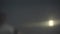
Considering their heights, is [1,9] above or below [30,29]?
above

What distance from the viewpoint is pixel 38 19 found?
0.81 metres

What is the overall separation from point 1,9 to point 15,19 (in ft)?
0.63

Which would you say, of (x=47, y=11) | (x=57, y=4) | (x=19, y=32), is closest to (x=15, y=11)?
(x=19, y=32)

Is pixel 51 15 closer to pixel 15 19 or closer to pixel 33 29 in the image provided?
pixel 33 29

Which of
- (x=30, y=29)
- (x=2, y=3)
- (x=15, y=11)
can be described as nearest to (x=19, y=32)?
(x=30, y=29)

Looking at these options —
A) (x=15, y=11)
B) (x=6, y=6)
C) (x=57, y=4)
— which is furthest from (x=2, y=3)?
(x=57, y=4)

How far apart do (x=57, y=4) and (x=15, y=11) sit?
0.46m

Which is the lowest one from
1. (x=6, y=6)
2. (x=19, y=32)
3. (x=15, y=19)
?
(x=19, y=32)

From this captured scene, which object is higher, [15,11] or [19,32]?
[15,11]

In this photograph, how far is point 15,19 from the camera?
810 mm

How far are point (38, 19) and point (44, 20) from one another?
6 centimetres

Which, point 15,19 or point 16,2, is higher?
point 16,2

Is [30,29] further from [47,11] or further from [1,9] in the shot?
[1,9]

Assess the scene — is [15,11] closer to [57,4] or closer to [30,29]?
[30,29]
